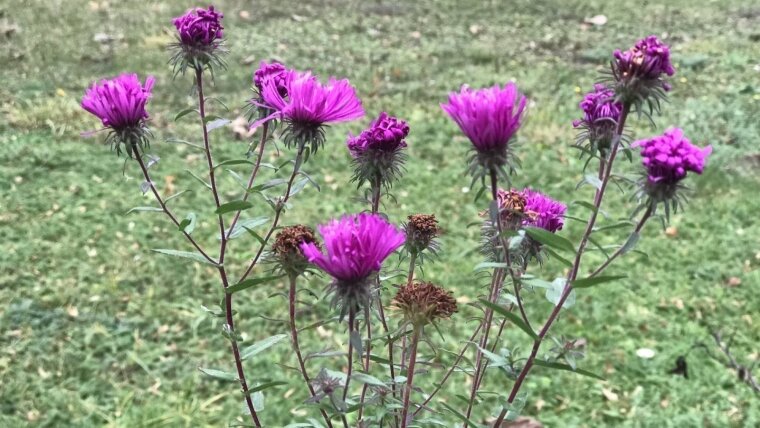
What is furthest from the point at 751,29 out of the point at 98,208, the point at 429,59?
the point at 98,208

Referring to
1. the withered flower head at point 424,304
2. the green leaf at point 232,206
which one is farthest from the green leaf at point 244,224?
the withered flower head at point 424,304

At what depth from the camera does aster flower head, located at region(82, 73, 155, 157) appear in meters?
0.90

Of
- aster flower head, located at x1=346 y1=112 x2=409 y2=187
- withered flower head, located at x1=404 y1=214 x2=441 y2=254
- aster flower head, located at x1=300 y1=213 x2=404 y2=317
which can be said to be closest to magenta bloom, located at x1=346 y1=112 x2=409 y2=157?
aster flower head, located at x1=346 y1=112 x2=409 y2=187

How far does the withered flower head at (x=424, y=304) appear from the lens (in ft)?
2.83

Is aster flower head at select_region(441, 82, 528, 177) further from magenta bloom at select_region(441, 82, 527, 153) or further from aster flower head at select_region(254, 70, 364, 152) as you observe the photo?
aster flower head at select_region(254, 70, 364, 152)

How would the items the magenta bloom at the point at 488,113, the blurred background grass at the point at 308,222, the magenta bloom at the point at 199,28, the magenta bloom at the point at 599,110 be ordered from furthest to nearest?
the blurred background grass at the point at 308,222 < the magenta bloom at the point at 199,28 < the magenta bloom at the point at 599,110 < the magenta bloom at the point at 488,113

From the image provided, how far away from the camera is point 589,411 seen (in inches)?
83.7

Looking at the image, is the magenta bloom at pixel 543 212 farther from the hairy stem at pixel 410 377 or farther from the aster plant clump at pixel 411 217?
the hairy stem at pixel 410 377

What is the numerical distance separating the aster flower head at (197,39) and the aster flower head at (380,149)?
0.24 meters

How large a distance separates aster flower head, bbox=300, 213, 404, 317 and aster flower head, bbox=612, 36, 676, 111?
0.30 metres

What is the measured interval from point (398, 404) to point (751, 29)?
226 inches

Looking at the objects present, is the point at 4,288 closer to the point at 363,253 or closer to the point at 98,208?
the point at 98,208

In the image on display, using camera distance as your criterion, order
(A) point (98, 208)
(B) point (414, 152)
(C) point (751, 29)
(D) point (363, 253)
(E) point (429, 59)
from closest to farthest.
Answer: (D) point (363, 253)
(A) point (98, 208)
(B) point (414, 152)
(E) point (429, 59)
(C) point (751, 29)

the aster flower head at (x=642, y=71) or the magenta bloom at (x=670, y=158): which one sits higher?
the aster flower head at (x=642, y=71)
